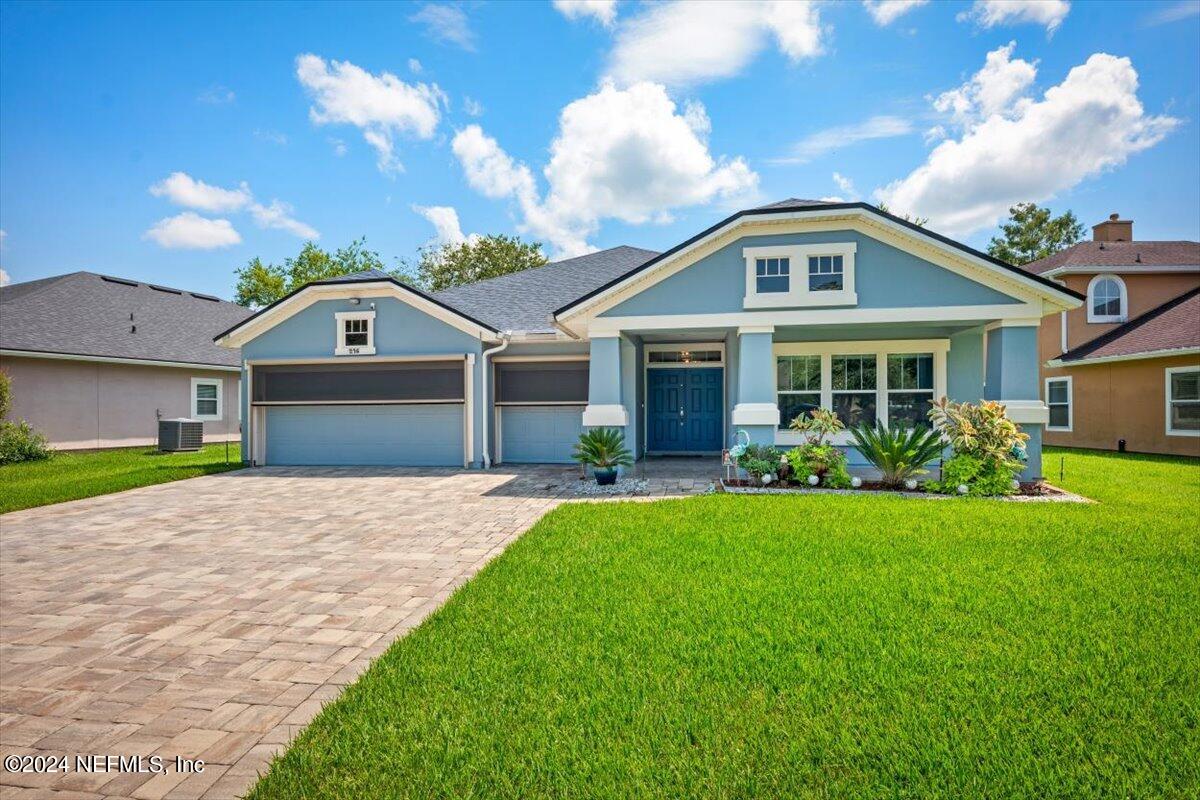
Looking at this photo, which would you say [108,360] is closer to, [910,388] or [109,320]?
[109,320]

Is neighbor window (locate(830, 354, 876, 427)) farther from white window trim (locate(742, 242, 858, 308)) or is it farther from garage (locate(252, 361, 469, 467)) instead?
garage (locate(252, 361, 469, 467))

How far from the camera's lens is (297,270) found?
3747cm

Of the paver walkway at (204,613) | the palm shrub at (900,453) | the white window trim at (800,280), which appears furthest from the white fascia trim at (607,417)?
the palm shrub at (900,453)

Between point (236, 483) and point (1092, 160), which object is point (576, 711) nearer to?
point (236, 483)

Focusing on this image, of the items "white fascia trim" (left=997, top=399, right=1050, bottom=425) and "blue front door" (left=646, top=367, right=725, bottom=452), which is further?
→ "blue front door" (left=646, top=367, right=725, bottom=452)

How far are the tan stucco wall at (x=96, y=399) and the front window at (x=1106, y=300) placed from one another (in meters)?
29.4

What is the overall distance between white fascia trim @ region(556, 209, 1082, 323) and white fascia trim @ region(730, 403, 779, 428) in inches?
118

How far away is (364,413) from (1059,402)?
21.2 metres

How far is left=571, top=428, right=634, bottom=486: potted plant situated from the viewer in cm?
1019

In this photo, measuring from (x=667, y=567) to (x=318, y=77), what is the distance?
1262 centimetres

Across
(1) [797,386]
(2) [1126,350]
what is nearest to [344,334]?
(1) [797,386]

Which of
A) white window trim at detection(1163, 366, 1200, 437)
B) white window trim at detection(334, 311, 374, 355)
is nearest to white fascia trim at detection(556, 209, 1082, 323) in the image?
white window trim at detection(334, 311, 374, 355)

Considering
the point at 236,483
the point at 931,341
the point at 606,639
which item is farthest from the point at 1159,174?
the point at 236,483

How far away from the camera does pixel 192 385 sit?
1930 cm
